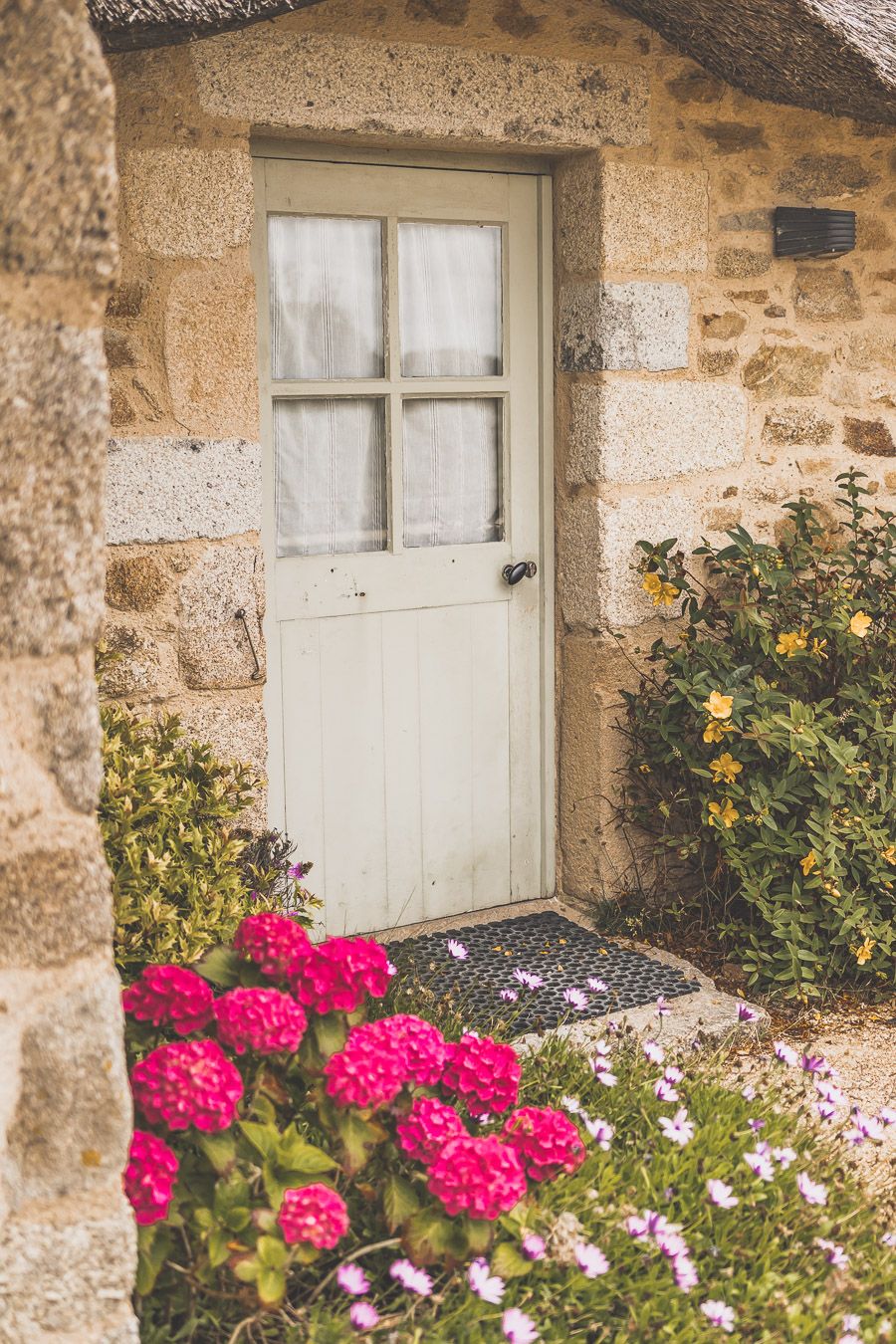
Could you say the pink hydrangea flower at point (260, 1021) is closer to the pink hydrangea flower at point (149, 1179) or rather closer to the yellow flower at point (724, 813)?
the pink hydrangea flower at point (149, 1179)

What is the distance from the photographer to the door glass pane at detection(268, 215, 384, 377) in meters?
3.65

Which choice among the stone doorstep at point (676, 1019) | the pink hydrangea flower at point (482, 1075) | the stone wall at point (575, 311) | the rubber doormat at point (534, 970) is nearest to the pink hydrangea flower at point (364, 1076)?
the pink hydrangea flower at point (482, 1075)

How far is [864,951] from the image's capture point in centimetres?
366

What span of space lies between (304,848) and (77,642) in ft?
7.42

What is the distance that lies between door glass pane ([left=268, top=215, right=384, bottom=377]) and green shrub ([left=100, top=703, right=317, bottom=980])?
1133 millimetres

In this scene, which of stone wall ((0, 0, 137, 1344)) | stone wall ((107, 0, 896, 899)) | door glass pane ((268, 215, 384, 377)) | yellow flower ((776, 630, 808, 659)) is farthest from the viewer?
yellow flower ((776, 630, 808, 659))

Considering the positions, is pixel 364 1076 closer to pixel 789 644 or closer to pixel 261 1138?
pixel 261 1138

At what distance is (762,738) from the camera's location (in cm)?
367

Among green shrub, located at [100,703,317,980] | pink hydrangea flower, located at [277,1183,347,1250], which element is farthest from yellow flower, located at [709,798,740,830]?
pink hydrangea flower, located at [277,1183,347,1250]

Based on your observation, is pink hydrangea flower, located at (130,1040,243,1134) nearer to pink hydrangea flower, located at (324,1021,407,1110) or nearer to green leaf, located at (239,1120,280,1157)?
green leaf, located at (239,1120,280,1157)

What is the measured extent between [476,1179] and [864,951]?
200cm

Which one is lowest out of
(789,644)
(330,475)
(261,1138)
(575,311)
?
(261,1138)

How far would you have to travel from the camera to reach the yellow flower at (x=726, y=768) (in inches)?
148

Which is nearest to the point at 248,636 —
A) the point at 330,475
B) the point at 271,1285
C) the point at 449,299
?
the point at 330,475
